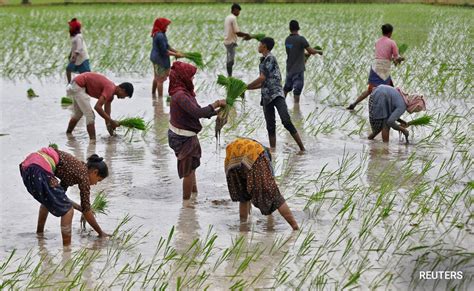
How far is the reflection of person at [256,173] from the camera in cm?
630

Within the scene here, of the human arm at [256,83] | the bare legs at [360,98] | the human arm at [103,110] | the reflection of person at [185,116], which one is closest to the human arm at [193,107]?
the reflection of person at [185,116]

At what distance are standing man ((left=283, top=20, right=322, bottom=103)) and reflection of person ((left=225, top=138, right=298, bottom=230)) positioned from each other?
4879 mm

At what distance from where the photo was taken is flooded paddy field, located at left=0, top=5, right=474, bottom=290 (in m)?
5.61

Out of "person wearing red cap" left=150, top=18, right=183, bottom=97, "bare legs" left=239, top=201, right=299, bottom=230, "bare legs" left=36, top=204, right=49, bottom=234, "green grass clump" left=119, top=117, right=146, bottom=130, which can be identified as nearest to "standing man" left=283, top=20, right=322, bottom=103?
"person wearing red cap" left=150, top=18, right=183, bottom=97

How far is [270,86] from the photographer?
28.7 ft

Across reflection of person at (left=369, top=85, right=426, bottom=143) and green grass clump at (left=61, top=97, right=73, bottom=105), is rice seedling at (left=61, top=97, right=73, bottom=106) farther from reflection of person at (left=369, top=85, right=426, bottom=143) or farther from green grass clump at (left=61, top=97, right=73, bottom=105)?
reflection of person at (left=369, top=85, right=426, bottom=143)

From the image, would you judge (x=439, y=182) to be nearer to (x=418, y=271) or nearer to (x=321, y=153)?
(x=321, y=153)

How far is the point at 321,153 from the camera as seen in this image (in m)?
9.04

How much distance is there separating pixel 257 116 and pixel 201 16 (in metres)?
17.9

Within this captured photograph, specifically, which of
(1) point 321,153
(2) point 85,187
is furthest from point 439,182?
(2) point 85,187

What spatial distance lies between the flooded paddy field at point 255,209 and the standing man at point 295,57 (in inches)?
12.6

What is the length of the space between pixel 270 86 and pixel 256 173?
2570 millimetres

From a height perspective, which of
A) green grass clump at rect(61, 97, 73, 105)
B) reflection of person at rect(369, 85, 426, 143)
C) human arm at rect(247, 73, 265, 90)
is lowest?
green grass clump at rect(61, 97, 73, 105)

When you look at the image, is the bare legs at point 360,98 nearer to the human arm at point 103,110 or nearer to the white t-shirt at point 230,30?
Result: the white t-shirt at point 230,30
